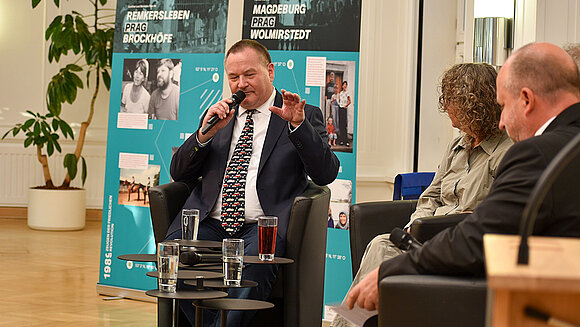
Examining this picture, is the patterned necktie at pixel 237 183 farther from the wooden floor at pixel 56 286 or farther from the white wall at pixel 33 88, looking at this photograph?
the white wall at pixel 33 88

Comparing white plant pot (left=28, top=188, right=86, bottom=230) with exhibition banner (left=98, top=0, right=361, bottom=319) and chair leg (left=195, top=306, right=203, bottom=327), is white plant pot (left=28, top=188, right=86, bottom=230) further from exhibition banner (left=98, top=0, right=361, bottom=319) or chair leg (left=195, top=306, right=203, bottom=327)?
chair leg (left=195, top=306, right=203, bottom=327)

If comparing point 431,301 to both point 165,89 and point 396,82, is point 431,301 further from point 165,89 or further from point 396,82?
point 396,82

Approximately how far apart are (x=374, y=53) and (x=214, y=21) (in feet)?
4.86

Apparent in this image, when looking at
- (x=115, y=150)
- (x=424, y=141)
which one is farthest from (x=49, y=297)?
(x=424, y=141)

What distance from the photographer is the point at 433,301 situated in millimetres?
1803

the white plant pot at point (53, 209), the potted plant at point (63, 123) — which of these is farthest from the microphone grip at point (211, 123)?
the white plant pot at point (53, 209)

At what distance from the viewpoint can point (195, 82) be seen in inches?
176

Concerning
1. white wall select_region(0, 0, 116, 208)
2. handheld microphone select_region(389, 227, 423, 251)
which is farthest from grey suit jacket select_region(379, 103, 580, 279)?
white wall select_region(0, 0, 116, 208)

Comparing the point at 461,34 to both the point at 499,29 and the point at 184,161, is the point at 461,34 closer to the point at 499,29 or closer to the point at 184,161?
the point at 499,29

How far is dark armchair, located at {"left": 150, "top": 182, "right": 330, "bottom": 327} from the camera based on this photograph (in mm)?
3086

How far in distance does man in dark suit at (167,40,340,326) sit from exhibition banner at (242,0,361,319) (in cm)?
68

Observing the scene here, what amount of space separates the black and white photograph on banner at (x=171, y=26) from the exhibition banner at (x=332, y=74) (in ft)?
1.25

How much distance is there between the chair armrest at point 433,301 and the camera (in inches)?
70.4

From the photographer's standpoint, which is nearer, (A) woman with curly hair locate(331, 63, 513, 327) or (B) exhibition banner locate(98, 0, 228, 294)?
(A) woman with curly hair locate(331, 63, 513, 327)
